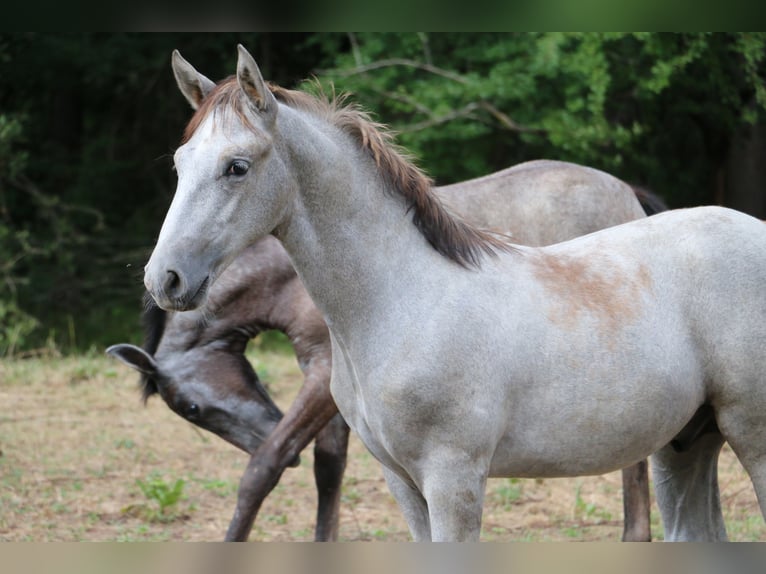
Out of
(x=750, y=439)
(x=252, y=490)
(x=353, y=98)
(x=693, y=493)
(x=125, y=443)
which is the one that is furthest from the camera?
(x=353, y=98)

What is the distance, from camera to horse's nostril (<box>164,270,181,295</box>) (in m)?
2.30

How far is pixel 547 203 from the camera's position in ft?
15.8

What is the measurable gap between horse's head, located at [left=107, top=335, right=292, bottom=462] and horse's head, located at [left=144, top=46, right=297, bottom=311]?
2.29 meters

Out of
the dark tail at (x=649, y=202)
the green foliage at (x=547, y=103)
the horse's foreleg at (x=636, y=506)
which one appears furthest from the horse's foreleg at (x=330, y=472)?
the green foliage at (x=547, y=103)

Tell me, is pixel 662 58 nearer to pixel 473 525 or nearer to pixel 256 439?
pixel 256 439

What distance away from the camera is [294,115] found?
257 centimetres

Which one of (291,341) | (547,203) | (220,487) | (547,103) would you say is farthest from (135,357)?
(547,103)

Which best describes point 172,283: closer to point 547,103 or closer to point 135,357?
point 135,357

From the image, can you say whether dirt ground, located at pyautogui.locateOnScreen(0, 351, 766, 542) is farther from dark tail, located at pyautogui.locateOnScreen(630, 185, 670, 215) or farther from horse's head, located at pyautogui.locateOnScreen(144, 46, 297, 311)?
horse's head, located at pyautogui.locateOnScreen(144, 46, 297, 311)

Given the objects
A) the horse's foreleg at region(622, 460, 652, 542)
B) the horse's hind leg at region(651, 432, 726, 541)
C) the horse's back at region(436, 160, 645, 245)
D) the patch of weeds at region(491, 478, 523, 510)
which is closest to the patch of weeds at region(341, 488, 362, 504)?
the patch of weeds at region(491, 478, 523, 510)

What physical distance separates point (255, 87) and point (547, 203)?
2666 millimetres

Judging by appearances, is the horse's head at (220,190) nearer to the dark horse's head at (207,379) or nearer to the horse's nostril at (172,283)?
the horse's nostril at (172,283)

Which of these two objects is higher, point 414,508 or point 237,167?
point 237,167

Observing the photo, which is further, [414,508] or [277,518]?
[277,518]
